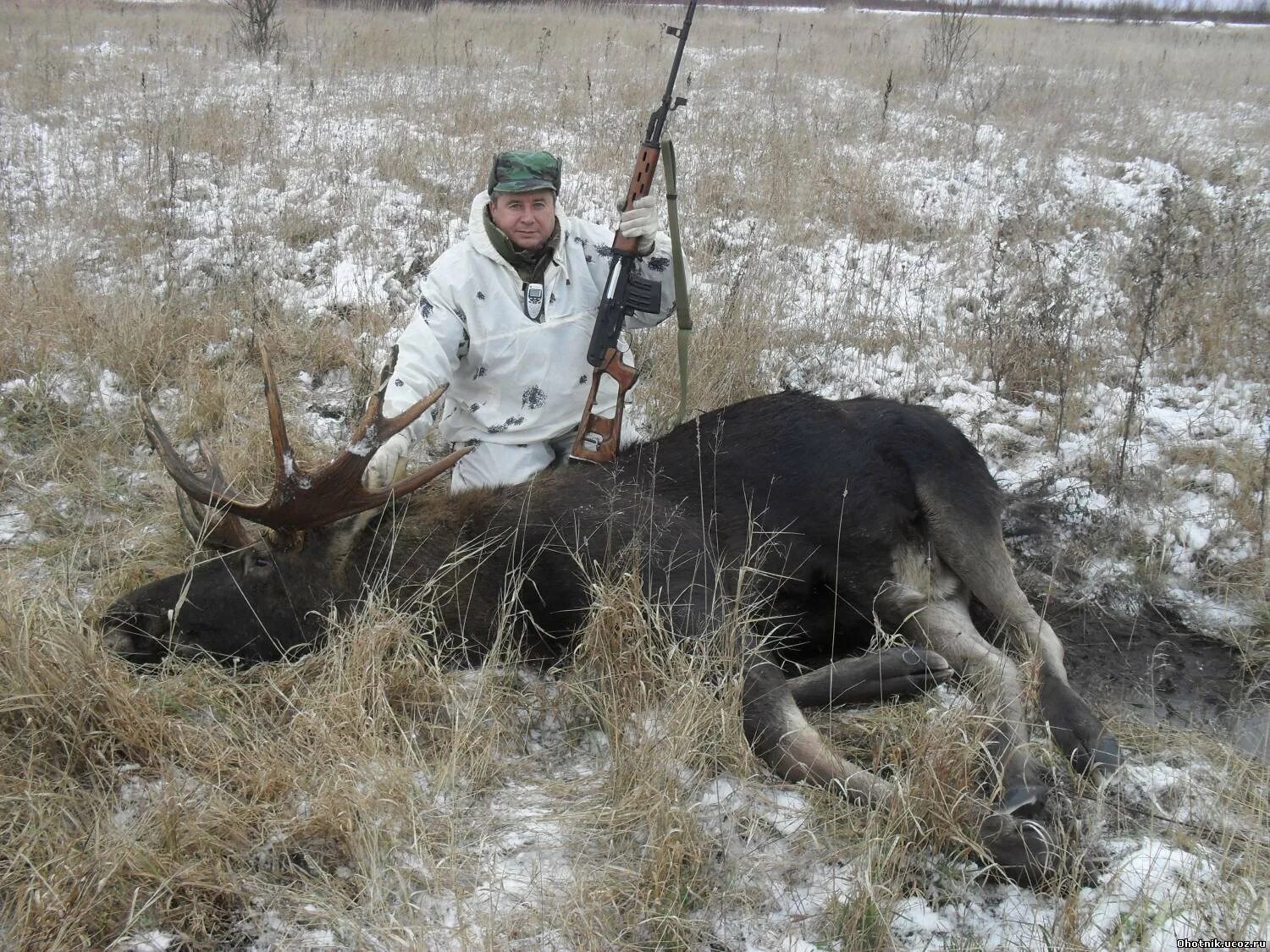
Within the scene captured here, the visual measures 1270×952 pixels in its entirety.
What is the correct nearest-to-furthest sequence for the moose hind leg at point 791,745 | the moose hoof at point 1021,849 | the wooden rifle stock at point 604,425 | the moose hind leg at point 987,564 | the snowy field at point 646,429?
the snowy field at point 646,429 < the moose hoof at point 1021,849 < the moose hind leg at point 791,745 < the moose hind leg at point 987,564 < the wooden rifle stock at point 604,425

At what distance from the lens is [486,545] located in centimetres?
344

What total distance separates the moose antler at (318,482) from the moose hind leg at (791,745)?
127 cm

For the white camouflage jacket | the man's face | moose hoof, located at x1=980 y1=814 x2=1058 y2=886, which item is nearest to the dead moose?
moose hoof, located at x1=980 y1=814 x2=1058 y2=886

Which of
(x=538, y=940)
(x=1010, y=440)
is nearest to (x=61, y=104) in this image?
(x=1010, y=440)

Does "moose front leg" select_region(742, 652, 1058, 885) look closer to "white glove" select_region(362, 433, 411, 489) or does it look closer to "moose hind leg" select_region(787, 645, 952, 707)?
"moose hind leg" select_region(787, 645, 952, 707)

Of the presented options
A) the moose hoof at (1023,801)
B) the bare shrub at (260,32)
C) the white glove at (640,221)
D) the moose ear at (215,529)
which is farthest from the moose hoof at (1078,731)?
the bare shrub at (260,32)

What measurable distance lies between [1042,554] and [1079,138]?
7.30 m

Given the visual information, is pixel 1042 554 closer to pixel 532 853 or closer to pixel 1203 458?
pixel 1203 458

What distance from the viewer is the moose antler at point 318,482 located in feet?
10.3

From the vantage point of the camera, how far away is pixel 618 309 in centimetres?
405

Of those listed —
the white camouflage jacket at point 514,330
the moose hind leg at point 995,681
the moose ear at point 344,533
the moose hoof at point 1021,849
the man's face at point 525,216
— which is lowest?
the moose hoof at point 1021,849

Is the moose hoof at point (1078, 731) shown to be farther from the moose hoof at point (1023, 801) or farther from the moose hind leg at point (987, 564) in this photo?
the moose hoof at point (1023, 801)

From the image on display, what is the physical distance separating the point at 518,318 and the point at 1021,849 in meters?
2.83

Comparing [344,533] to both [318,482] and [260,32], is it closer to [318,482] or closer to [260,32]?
[318,482]
